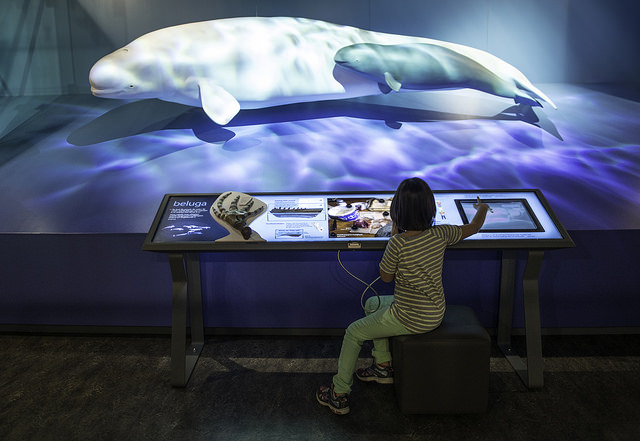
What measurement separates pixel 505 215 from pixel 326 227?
0.95m

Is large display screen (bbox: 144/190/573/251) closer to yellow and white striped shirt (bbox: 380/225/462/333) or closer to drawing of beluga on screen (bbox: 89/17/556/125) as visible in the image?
yellow and white striped shirt (bbox: 380/225/462/333)

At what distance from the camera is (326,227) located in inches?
104

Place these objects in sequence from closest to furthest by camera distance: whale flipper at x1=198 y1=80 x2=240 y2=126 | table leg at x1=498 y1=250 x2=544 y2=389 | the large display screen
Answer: the large display screen, table leg at x1=498 y1=250 x2=544 y2=389, whale flipper at x1=198 y1=80 x2=240 y2=126

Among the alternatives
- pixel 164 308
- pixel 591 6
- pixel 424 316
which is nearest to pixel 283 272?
pixel 164 308

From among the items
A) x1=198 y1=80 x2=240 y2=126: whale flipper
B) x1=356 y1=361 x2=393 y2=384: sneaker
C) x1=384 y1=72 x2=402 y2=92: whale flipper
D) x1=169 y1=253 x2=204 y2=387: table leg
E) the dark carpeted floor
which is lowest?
the dark carpeted floor

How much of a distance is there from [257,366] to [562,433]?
1623 millimetres

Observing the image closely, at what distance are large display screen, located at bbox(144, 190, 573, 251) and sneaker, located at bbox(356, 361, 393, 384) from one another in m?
0.72

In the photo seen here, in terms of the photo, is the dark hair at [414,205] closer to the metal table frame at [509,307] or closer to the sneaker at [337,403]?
the metal table frame at [509,307]

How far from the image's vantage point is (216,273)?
3.28m

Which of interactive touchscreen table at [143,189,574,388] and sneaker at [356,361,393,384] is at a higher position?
interactive touchscreen table at [143,189,574,388]

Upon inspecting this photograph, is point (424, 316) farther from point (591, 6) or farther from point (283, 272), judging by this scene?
point (591, 6)

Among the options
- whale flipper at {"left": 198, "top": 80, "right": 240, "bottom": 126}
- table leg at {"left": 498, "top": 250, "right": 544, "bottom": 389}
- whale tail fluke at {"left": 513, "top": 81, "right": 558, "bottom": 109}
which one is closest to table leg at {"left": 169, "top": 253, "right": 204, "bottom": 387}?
whale flipper at {"left": 198, "top": 80, "right": 240, "bottom": 126}

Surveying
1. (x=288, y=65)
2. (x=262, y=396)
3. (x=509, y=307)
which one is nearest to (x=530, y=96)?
(x=509, y=307)

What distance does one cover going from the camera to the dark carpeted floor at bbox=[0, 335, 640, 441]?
2.37 metres
